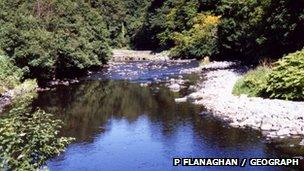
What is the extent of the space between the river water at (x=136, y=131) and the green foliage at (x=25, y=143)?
41.6 ft

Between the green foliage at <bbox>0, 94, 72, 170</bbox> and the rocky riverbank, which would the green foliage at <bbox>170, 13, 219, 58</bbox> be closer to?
the rocky riverbank

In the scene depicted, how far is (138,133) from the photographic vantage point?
108ft

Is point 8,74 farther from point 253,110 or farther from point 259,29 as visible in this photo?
point 253,110

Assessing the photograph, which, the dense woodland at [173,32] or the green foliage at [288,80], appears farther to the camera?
the dense woodland at [173,32]

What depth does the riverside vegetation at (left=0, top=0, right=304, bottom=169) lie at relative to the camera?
39500 mm

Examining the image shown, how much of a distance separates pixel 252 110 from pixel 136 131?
7.46 meters

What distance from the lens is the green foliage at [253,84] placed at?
37.7 meters

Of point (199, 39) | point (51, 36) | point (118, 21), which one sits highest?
point (118, 21)

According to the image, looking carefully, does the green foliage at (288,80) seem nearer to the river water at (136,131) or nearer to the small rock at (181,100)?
the river water at (136,131)

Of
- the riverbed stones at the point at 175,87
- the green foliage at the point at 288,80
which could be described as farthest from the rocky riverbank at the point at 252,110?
the riverbed stones at the point at 175,87

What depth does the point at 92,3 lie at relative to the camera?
104m

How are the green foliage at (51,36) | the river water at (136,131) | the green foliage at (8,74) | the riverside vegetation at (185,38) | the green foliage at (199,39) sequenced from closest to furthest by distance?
the river water at (136,131), the riverside vegetation at (185,38), the green foliage at (8,74), the green foliage at (51,36), the green foliage at (199,39)

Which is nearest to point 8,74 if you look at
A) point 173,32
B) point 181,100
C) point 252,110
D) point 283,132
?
point 181,100

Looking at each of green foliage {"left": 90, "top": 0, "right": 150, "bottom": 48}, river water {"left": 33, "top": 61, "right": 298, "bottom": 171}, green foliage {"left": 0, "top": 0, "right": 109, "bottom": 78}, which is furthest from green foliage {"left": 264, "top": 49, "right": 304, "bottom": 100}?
green foliage {"left": 90, "top": 0, "right": 150, "bottom": 48}
